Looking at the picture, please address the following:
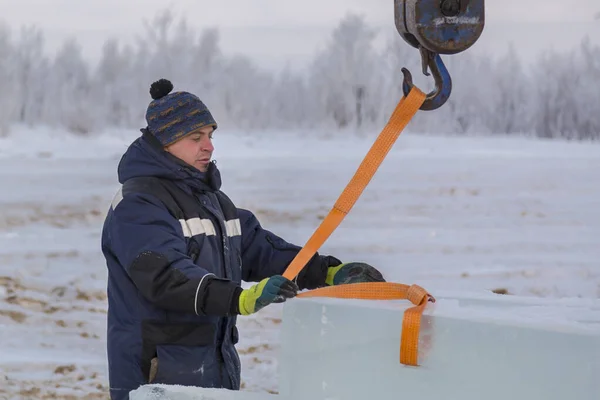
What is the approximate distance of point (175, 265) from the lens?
8.96 feet

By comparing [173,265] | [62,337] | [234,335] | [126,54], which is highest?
[126,54]

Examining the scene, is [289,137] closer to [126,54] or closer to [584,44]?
[126,54]

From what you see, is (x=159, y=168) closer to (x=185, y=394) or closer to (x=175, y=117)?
(x=175, y=117)

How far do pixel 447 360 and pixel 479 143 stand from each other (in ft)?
57.2

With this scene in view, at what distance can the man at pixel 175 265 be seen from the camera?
8.97ft

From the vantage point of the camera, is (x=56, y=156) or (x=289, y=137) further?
(x=289, y=137)

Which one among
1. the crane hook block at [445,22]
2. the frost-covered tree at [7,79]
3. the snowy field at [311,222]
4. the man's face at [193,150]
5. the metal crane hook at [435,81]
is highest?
the frost-covered tree at [7,79]

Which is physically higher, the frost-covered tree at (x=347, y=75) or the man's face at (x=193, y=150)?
the frost-covered tree at (x=347, y=75)

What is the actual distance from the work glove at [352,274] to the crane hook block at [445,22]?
2.95 feet

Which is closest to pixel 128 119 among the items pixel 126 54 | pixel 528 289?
pixel 126 54

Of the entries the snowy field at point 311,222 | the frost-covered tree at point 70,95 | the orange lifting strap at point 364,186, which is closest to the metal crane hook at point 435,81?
the orange lifting strap at point 364,186

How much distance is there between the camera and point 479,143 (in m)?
19.3

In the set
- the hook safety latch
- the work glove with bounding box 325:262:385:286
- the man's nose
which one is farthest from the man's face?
the hook safety latch

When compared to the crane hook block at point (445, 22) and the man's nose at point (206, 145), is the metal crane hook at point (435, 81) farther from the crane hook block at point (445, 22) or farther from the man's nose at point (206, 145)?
the man's nose at point (206, 145)
